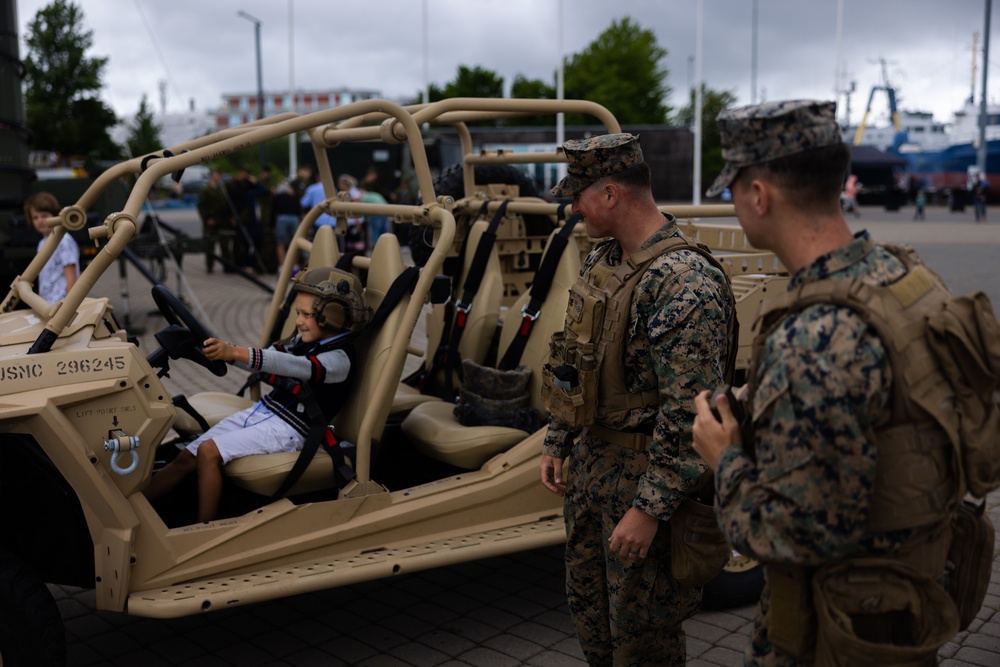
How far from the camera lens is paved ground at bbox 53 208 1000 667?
3.92 metres

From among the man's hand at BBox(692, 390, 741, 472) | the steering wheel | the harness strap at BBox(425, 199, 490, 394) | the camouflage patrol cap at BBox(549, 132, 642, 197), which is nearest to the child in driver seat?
the steering wheel

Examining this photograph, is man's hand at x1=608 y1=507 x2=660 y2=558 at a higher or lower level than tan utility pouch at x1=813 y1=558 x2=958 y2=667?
lower

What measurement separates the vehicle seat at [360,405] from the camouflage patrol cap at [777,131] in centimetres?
212

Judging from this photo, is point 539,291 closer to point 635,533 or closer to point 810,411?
point 635,533

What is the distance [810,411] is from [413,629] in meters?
2.74

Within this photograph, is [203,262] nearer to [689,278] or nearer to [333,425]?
[333,425]

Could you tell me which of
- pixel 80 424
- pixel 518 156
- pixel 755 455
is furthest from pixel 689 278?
pixel 518 156

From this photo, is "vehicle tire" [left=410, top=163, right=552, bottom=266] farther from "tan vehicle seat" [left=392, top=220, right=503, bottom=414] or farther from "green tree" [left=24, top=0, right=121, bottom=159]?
"green tree" [left=24, top=0, right=121, bottom=159]

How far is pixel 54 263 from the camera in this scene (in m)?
6.16

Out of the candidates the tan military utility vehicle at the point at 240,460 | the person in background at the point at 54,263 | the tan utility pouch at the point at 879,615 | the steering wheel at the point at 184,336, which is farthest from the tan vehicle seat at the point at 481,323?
the tan utility pouch at the point at 879,615

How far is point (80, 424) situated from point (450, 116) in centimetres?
254

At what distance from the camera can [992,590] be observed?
449cm

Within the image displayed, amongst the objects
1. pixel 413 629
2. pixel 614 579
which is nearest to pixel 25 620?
pixel 413 629

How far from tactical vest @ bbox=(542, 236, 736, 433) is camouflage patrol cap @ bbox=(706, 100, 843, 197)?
805 millimetres
